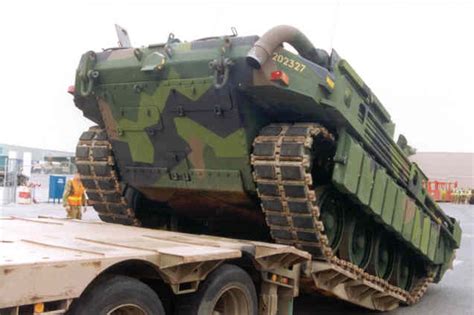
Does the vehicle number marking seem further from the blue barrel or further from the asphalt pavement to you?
the blue barrel

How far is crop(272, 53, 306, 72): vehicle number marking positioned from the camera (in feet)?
20.0

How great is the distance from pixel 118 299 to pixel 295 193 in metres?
2.70

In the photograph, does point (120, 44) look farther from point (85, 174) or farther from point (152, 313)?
point (152, 313)

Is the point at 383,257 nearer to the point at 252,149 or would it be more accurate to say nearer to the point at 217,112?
the point at 252,149

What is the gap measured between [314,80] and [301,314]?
310 centimetres

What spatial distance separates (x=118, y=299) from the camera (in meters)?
4.06

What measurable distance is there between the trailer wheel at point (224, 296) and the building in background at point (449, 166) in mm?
54850

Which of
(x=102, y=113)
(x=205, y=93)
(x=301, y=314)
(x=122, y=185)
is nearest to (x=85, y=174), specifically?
(x=122, y=185)

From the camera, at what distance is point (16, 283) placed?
3430 mm

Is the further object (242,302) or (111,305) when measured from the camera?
(242,302)

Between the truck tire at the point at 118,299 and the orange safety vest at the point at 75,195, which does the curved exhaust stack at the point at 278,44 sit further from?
the orange safety vest at the point at 75,195

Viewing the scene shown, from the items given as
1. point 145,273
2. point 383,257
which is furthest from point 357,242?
point 145,273

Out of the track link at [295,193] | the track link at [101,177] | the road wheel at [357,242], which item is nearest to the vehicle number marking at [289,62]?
→ the track link at [295,193]

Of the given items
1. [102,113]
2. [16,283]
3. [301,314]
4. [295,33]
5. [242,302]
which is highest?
[295,33]
